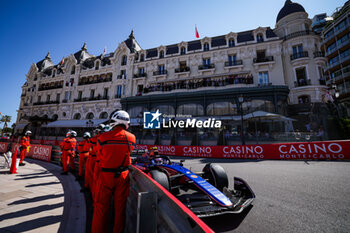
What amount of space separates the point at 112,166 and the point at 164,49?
25.0m

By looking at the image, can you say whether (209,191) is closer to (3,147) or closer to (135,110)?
(3,147)

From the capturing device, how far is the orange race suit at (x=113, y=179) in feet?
6.57

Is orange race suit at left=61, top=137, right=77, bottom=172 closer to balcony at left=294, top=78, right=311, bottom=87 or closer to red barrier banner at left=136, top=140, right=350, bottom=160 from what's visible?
red barrier banner at left=136, top=140, right=350, bottom=160

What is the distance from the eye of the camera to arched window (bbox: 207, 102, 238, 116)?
17203 mm

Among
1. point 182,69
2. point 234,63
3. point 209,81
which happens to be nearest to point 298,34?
point 234,63

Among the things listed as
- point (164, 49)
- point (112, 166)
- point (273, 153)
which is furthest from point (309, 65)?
point (112, 166)

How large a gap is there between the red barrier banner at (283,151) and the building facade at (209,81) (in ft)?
7.67

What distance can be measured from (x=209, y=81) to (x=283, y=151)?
12887 millimetres

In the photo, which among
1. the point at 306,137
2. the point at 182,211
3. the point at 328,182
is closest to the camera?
the point at 182,211

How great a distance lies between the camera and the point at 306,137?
32.9 feet

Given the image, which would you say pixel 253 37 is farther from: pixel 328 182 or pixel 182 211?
pixel 182 211

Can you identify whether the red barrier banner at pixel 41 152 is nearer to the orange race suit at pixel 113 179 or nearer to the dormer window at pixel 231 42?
the orange race suit at pixel 113 179

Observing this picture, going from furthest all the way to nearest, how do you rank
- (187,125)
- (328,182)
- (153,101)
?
(153,101)
(187,125)
(328,182)

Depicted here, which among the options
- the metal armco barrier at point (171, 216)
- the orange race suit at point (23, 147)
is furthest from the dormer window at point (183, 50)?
the metal armco barrier at point (171, 216)
